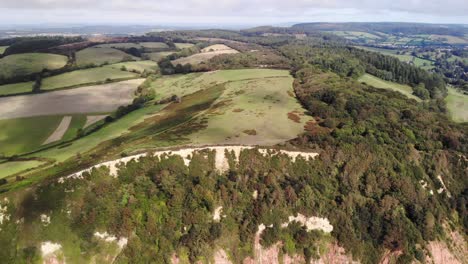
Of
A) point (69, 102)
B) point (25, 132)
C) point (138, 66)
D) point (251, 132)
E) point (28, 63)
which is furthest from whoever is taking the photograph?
point (138, 66)

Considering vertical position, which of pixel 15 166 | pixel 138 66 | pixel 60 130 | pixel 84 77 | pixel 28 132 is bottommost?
pixel 60 130

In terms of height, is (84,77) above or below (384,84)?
above

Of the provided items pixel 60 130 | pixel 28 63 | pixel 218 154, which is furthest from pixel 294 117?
pixel 28 63

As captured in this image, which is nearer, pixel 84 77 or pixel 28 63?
pixel 84 77

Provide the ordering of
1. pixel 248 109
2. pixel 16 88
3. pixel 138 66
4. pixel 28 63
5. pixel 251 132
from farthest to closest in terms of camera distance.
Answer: pixel 138 66 → pixel 28 63 → pixel 16 88 → pixel 248 109 → pixel 251 132

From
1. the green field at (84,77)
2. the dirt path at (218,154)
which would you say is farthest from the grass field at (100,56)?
the dirt path at (218,154)

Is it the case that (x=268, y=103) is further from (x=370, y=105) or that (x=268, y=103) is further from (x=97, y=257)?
(x=97, y=257)

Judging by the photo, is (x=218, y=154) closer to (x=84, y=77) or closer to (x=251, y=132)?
(x=251, y=132)
